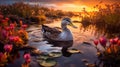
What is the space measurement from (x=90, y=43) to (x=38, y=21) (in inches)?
220

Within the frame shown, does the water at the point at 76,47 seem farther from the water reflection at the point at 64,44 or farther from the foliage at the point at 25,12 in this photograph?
the foliage at the point at 25,12

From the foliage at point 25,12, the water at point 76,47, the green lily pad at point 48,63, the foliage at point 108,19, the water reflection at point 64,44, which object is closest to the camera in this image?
the green lily pad at point 48,63

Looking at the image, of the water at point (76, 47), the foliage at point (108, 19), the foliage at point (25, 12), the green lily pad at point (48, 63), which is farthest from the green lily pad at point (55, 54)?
the foliage at point (25, 12)

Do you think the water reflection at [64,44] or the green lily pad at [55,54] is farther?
the water reflection at [64,44]

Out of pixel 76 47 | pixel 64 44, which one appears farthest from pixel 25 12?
pixel 76 47

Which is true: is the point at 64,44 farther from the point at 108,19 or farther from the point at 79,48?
the point at 108,19

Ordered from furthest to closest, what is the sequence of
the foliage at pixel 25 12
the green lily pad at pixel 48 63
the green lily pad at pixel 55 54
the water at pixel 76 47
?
the foliage at pixel 25 12
the green lily pad at pixel 55 54
the water at pixel 76 47
the green lily pad at pixel 48 63

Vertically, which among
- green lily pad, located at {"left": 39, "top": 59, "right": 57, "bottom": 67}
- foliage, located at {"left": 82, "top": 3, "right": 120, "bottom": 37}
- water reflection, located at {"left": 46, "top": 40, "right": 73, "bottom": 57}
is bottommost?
water reflection, located at {"left": 46, "top": 40, "right": 73, "bottom": 57}

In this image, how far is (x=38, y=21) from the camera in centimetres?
1419

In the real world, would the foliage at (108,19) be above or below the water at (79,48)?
above

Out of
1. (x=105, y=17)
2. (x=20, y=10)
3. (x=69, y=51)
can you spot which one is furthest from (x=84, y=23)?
(x=69, y=51)

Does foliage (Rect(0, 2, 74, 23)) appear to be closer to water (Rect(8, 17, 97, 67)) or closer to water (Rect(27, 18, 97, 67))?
water (Rect(8, 17, 97, 67))

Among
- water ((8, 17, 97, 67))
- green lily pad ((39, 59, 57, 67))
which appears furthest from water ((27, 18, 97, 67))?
green lily pad ((39, 59, 57, 67))

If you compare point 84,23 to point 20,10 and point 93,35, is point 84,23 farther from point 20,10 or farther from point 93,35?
point 20,10
